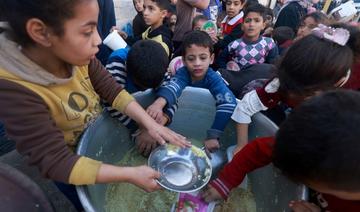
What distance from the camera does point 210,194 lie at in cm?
112

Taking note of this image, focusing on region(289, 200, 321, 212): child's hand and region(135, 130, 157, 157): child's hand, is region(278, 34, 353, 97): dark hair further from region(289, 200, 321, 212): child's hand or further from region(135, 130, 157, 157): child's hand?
region(135, 130, 157, 157): child's hand

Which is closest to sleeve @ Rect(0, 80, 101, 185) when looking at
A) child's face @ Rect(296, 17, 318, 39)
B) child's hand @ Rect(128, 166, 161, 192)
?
child's hand @ Rect(128, 166, 161, 192)

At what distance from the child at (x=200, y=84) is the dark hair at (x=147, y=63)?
80 mm

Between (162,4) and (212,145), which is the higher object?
(162,4)

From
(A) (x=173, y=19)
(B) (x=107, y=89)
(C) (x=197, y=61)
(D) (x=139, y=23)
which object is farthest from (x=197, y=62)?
(D) (x=139, y=23)

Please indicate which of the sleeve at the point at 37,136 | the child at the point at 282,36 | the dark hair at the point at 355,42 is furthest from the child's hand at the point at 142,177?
the child at the point at 282,36

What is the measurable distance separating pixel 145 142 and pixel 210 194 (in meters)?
0.34

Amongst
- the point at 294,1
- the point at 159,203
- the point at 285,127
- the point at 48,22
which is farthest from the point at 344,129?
the point at 294,1

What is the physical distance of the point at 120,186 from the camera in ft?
4.50

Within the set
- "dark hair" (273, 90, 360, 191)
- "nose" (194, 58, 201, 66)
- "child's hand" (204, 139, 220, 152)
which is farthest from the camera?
"nose" (194, 58, 201, 66)

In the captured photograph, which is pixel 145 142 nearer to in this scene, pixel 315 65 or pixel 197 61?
pixel 197 61

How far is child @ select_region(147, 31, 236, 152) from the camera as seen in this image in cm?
133

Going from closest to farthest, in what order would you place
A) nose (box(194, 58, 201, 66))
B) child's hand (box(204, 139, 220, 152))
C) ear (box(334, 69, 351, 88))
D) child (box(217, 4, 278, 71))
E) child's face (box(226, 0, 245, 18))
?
1. ear (box(334, 69, 351, 88))
2. child's hand (box(204, 139, 220, 152))
3. nose (box(194, 58, 201, 66))
4. child (box(217, 4, 278, 71))
5. child's face (box(226, 0, 245, 18))

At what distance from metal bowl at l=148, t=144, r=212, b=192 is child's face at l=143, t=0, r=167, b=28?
3.88 ft
